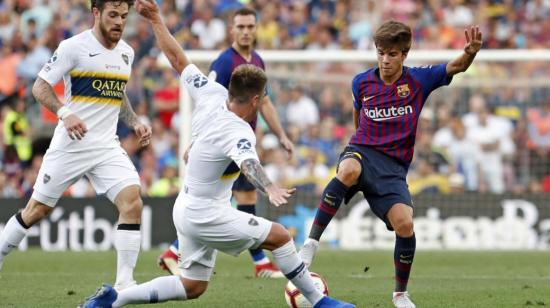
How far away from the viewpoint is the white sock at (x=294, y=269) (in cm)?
758

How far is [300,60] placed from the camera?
1808 cm

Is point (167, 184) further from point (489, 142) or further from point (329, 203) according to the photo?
point (329, 203)

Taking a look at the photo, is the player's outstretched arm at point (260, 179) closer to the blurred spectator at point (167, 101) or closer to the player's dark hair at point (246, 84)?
the player's dark hair at point (246, 84)

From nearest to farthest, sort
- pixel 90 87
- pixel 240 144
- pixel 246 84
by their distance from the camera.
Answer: pixel 240 144 < pixel 246 84 < pixel 90 87

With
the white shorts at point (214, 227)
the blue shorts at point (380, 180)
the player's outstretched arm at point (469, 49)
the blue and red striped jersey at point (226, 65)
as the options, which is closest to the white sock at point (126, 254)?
the white shorts at point (214, 227)

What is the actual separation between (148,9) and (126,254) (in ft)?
6.56

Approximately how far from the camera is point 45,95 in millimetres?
9125

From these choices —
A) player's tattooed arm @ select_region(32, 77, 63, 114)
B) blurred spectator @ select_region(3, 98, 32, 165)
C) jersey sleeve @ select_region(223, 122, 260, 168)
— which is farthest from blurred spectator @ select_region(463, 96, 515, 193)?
jersey sleeve @ select_region(223, 122, 260, 168)

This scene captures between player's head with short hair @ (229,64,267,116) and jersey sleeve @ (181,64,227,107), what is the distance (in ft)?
1.63

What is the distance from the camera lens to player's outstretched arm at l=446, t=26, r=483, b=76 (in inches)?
339

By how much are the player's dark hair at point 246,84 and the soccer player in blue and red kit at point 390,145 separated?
1846 mm

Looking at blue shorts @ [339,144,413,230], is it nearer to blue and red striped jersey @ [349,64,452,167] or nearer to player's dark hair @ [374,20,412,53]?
blue and red striped jersey @ [349,64,452,167]

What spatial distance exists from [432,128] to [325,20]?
5.39m

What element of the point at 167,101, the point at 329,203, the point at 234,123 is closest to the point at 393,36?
the point at 329,203
